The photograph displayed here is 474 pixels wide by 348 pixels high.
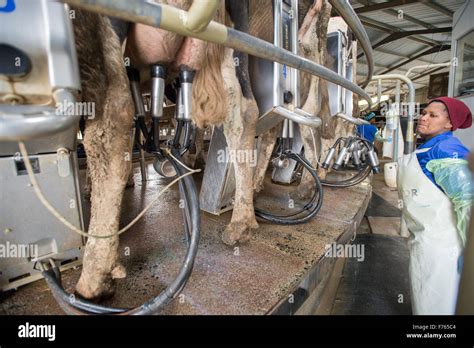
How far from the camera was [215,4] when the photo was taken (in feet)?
1.47

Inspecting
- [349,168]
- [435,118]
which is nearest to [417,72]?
[349,168]

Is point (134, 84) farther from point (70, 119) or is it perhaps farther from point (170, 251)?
point (170, 251)

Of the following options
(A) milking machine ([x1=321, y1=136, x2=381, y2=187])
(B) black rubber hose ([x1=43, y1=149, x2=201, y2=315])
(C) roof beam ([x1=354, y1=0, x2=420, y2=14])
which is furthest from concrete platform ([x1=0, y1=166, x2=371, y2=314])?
(C) roof beam ([x1=354, y1=0, x2=420, y2=14])

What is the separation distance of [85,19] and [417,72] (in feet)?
51.7

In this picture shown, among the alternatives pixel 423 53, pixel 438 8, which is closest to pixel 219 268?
pixel 438 8

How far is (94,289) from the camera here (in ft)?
2.72

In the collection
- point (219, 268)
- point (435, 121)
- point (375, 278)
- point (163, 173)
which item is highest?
point (435, 121)

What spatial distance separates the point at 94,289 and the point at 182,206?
478 millimetres

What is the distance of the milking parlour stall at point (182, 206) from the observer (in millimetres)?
483

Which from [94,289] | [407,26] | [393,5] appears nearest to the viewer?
[94,289]

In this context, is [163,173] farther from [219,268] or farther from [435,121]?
[435,121]

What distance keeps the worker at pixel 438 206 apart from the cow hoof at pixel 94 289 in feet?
4.66

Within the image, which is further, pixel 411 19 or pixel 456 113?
pixel 411 19

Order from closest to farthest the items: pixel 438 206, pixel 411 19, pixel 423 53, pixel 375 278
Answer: pixel 438 206
pixel 375 278
pixel 411 19
pixel 423 53
